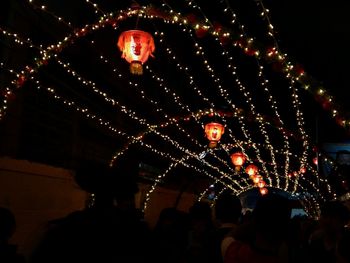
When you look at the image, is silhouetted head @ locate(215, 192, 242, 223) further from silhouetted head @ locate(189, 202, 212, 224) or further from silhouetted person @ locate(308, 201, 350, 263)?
silhouetted person @ locate(308, 201, 350, 263)

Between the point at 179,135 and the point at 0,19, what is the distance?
1392 centimetres

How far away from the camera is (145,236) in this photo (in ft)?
8.77

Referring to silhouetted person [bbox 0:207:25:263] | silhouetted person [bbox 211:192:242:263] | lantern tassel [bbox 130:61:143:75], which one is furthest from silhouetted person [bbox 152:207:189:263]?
lantern tassel [bbox 130:61:143:75]

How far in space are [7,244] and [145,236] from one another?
1796 millimetres

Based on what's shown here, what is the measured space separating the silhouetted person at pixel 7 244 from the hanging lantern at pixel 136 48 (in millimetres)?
4376

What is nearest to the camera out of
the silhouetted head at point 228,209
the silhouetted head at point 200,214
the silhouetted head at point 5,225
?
the silhouetted head at point 5,225

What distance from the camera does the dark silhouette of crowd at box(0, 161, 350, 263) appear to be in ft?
8.28

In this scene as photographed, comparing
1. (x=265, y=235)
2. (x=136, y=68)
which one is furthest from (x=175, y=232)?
(x=136, y=68)

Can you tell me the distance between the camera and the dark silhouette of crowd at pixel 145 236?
2523 millimetres

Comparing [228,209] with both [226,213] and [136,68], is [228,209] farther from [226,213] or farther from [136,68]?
[136,68]

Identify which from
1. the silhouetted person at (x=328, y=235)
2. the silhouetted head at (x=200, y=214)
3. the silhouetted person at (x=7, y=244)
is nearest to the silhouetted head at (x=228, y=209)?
the silhouetted head at (x=200, y=214)

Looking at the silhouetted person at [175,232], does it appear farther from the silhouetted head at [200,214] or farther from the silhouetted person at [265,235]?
the silhouetted person at [265,235]

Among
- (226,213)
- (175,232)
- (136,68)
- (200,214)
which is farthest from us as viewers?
(136,68)

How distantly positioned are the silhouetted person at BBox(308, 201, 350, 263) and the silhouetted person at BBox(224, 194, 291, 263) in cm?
169
